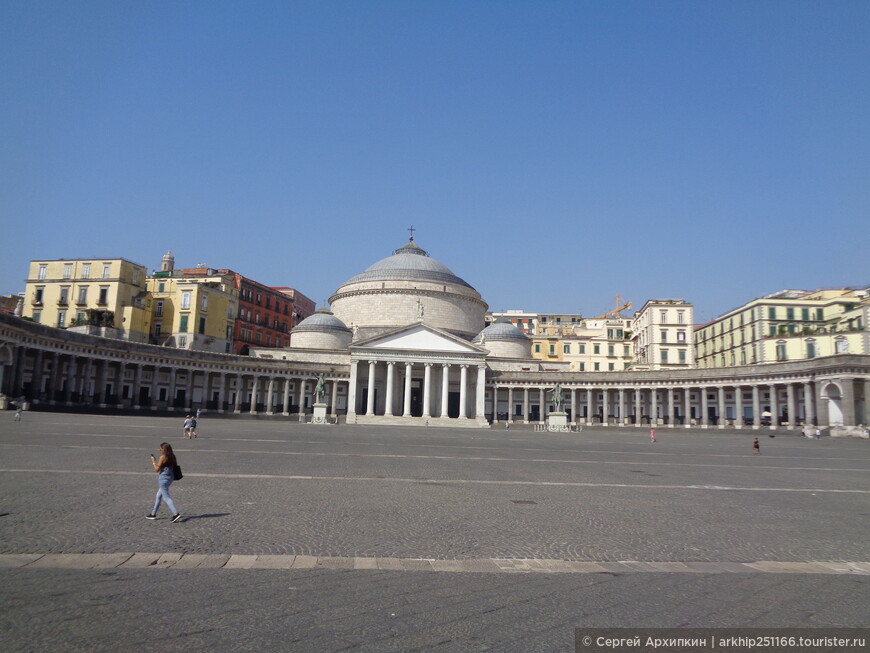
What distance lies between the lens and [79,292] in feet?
220

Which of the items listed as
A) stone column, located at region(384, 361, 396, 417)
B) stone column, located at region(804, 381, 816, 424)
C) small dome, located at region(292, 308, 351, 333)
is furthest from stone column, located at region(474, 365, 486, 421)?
stone column, located at region(804, 381, 816, 424)

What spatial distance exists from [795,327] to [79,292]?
77.2 m

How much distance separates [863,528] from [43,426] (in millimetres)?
32378

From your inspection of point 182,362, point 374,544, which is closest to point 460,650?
point 374,544

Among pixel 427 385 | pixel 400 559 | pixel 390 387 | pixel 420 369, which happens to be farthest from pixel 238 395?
pixel 400 559

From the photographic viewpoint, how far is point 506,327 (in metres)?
89.3

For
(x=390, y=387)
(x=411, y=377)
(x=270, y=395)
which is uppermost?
(x=411, y=377)

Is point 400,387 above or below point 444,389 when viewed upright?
above

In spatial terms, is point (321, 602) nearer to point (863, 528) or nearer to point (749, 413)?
point (863, 528)

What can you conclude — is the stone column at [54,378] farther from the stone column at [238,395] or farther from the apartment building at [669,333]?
the apartment building at [669,333]

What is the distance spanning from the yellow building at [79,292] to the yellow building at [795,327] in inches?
2610

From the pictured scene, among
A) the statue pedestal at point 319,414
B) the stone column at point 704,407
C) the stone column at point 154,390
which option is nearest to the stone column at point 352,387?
the statue pedestal at point 319,414

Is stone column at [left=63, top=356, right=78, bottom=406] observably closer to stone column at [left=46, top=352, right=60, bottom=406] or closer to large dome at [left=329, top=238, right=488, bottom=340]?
stone column at [left=46, top=352, right=60, bottom=406]

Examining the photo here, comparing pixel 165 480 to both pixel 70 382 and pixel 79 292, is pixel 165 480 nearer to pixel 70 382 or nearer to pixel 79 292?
pixel 70 382
